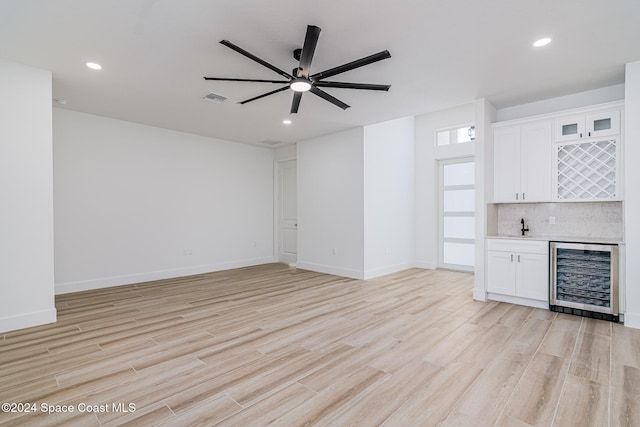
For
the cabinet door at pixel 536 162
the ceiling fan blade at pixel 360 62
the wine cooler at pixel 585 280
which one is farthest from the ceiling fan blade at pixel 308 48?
the wine cooler at pixel 585 280

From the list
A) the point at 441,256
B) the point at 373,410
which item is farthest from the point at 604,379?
the point at 441,256

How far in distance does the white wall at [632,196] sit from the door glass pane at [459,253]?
3009 millimetres

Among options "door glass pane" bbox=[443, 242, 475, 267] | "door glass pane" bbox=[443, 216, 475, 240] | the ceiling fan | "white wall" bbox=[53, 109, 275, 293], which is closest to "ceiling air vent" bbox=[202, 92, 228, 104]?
the ceiling fan

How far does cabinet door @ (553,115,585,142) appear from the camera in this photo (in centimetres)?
402

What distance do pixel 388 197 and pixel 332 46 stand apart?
3.84m

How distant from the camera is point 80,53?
3.18 meters

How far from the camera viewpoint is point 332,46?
3.01 meters

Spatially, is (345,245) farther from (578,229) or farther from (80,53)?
(80,53)

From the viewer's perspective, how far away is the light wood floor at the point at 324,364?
197 centimetres

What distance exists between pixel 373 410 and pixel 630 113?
4.18m

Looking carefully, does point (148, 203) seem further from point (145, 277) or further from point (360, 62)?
point (360, 62)

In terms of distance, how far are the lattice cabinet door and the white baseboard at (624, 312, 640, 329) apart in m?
1.36

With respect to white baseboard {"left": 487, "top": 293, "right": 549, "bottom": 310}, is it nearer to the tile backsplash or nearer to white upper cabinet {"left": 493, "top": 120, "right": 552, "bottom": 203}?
the tile backsplash

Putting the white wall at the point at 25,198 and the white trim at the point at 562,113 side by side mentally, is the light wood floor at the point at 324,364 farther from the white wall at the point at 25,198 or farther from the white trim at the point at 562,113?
the white trim at the point at 562,113
